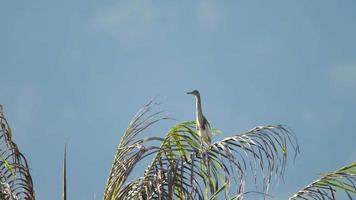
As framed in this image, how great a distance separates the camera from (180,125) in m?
9.09

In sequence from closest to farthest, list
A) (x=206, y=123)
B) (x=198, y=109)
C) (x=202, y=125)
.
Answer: (x=202, y=125) < (x=206, y=123) < (x=198, y=109)

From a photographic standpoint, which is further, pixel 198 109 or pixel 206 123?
pixel 198 109

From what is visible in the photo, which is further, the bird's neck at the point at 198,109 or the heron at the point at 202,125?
the bird's neck at the point at 198,109

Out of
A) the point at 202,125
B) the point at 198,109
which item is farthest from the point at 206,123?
the point at 198,109

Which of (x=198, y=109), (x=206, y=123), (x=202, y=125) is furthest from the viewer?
(x=198, y=109)

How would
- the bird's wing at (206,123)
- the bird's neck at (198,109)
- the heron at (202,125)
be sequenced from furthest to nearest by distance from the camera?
the bird's neck at (198,109) < the bird's wing at (206,123) < the heron at (202,125)

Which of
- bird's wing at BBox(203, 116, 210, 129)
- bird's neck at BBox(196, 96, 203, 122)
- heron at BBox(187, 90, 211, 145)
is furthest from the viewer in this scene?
bird's neck at BBox(196, 96, 203, 122)

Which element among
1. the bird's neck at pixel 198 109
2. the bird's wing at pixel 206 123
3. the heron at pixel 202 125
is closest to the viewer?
the heron at pixel 202 125

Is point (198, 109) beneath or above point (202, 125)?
above

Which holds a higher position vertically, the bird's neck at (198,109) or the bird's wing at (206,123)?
the bird's neck at (198,109)

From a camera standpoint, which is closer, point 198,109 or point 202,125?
point 202,125

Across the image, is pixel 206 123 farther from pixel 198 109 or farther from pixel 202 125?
pixel 198 109

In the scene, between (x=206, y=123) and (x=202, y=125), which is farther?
(x=206, y=123)

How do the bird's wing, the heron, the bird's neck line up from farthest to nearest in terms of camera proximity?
the bird's neck, the bird's wing, the heron
